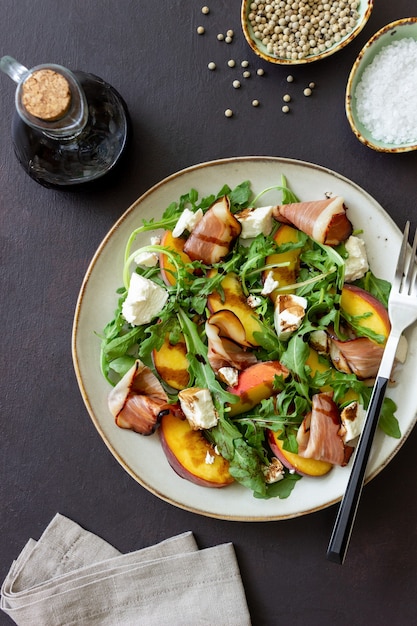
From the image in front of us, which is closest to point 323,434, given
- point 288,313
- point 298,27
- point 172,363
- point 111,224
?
point 288,313

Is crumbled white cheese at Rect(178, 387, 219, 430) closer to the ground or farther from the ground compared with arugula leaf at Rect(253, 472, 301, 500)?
farther from the ground

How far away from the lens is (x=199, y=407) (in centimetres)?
152

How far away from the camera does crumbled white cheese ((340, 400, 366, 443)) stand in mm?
1509

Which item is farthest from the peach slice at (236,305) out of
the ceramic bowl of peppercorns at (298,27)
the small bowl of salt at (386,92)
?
the ceramic bowl of peppercorns at (298,27)

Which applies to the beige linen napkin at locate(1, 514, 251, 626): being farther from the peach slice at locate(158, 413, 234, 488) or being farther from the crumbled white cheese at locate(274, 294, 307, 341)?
the crumbled white cheese at locate(274, 294, 307, 341)

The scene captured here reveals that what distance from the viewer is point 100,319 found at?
1.64 metres

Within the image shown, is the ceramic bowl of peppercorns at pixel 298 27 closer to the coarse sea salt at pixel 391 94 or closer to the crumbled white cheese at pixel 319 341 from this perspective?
the coarse sea salt at pixel 391 94

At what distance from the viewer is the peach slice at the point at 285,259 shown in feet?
5.09

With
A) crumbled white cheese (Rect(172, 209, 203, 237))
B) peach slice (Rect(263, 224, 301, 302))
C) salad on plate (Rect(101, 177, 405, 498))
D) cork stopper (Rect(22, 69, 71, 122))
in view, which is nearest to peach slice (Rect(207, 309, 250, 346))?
salad on plate (Rect(101, 177, 405, 498))

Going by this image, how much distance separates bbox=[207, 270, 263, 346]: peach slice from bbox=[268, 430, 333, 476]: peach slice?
0.81 ft

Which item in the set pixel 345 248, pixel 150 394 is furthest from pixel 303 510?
pixel 345 248

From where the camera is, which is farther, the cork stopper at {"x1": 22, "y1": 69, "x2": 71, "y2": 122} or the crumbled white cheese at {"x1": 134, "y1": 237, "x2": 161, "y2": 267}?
the crumbled white cheese at {"x1": 134, "y1": 237, "x2": 161, "y2": 267}

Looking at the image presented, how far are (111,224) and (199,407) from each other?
1.81 ft

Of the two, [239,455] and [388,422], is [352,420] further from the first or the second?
[239,455]
